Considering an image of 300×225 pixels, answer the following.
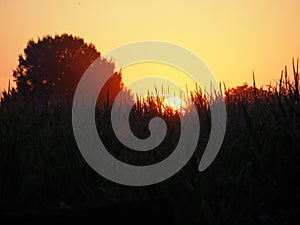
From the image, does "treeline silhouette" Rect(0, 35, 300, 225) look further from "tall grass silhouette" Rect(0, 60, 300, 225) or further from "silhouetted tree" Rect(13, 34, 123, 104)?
"silhouetted tree" Rect(13, 34, 123, 104)

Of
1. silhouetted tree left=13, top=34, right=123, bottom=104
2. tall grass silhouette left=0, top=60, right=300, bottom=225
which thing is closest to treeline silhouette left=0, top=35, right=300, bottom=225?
tall grass silhouette left=0, top=60, right=300, bottom=225

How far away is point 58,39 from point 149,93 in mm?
29232

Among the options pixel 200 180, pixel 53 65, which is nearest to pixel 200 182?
pixel 200 180

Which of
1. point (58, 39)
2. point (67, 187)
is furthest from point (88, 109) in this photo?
point (58, 39)

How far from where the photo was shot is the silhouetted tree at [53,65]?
96.3 feet

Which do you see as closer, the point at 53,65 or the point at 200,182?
the point at 200,182

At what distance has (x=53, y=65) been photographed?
29984mm

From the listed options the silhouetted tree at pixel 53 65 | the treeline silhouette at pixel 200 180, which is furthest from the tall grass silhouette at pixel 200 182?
the silhouetted tree at pixel 53 65

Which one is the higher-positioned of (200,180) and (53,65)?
(53,65)

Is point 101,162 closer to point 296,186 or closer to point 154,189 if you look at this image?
point 154,189

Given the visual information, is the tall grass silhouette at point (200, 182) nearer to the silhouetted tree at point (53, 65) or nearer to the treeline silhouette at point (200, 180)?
the treeline silhouette at point (200, 180)

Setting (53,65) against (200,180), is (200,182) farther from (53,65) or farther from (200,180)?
(53,65)

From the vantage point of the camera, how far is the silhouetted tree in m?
29.3

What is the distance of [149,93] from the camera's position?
20.6ft
